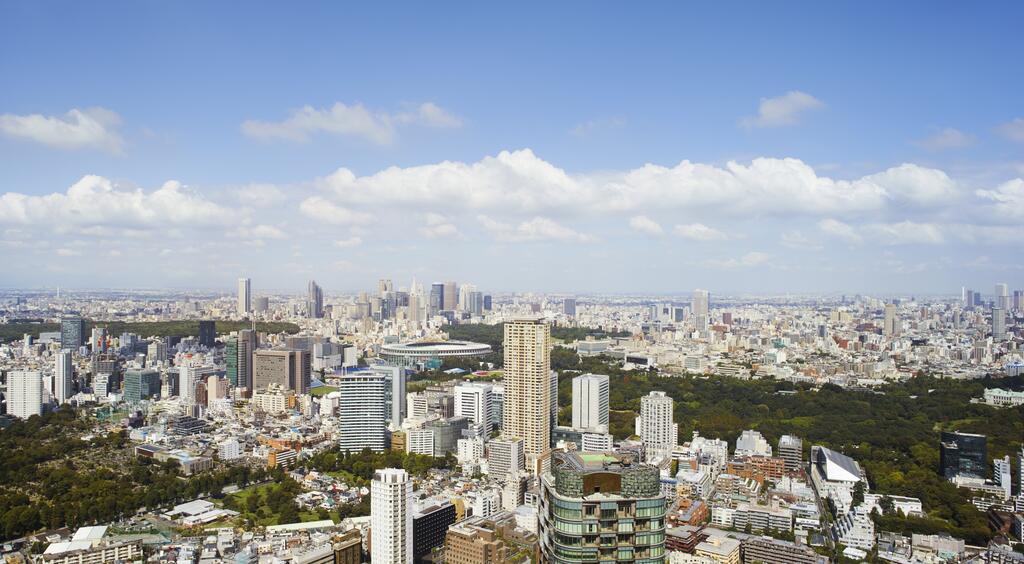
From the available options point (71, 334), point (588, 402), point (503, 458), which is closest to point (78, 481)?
point (503, 458)

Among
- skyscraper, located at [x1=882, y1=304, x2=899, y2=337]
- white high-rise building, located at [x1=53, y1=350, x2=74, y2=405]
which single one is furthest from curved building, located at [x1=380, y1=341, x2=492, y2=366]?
skyscraper, located at [x1=882, y1=304, x2=899, y2=337]

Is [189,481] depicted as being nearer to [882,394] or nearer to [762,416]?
[762,416]

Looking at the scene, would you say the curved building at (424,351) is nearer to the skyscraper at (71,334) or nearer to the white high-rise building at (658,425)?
the skyscraper at (71,334)

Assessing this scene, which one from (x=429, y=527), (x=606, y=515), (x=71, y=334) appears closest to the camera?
(x=606, y=515)

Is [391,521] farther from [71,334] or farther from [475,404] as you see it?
[71,334]

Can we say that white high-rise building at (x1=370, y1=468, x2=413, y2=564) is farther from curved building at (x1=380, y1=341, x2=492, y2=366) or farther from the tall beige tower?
curved building at (x1=380, y1=341, x2=492, y2=366)

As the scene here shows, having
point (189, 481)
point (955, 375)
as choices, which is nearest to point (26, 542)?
point (189, 481)
